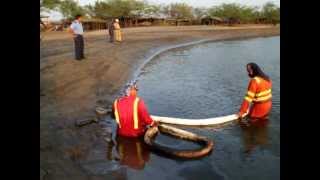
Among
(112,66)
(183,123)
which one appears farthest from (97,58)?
(183,123)

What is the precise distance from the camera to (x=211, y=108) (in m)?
11.5

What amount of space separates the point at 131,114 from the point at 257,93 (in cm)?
277

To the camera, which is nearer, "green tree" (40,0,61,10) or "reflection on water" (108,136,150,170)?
"reflection on water" (108,136,150,170)

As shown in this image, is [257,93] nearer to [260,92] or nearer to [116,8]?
[260,92]

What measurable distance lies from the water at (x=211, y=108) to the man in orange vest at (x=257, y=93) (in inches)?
14.8

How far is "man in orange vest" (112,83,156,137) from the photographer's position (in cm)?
732

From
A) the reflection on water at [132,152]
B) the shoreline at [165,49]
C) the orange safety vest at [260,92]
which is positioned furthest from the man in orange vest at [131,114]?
the shoreline at [165,49]

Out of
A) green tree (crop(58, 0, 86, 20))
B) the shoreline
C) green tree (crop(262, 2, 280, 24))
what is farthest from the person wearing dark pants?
green tree (crop(262, 2, 280, 24))

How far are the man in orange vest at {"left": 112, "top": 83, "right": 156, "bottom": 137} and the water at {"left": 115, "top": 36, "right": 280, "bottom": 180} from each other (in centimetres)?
49

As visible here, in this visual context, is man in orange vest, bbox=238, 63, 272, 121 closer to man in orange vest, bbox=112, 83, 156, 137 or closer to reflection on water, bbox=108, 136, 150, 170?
man in orange vest, bbox=112, 83, 156, 137

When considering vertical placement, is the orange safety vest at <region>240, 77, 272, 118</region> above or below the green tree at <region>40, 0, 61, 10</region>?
below
